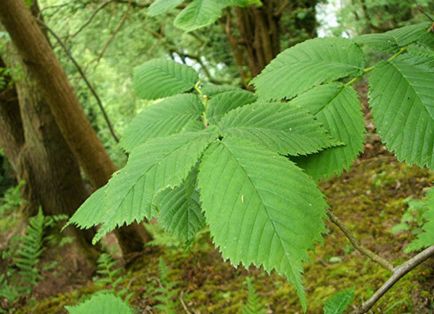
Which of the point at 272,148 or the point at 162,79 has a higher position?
the point at 162,79

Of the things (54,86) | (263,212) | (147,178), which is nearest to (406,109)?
(263,212)

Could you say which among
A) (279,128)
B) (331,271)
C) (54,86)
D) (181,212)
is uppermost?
(54,86)

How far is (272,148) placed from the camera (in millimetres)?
710

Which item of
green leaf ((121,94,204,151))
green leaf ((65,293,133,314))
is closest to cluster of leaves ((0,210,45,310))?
green leaf ((65,293,133,314))

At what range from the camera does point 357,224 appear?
352 centimetres

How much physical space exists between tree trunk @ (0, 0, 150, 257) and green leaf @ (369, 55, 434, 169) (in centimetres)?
309

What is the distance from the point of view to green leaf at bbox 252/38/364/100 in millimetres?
871

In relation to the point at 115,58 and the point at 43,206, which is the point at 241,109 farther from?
the point at 115,58

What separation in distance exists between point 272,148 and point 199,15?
1.51 ft

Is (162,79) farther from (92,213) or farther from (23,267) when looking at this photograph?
(23,267)

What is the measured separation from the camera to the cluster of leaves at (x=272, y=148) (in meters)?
0.59

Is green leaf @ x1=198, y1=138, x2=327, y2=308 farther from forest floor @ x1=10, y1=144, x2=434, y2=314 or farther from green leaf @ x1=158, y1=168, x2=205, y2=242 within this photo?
forest floor @ x1=10, y1=144, x2=434, y2=314

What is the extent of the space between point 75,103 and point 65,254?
8.80ft

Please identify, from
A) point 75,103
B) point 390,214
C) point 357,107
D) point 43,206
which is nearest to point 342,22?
point 390,214
